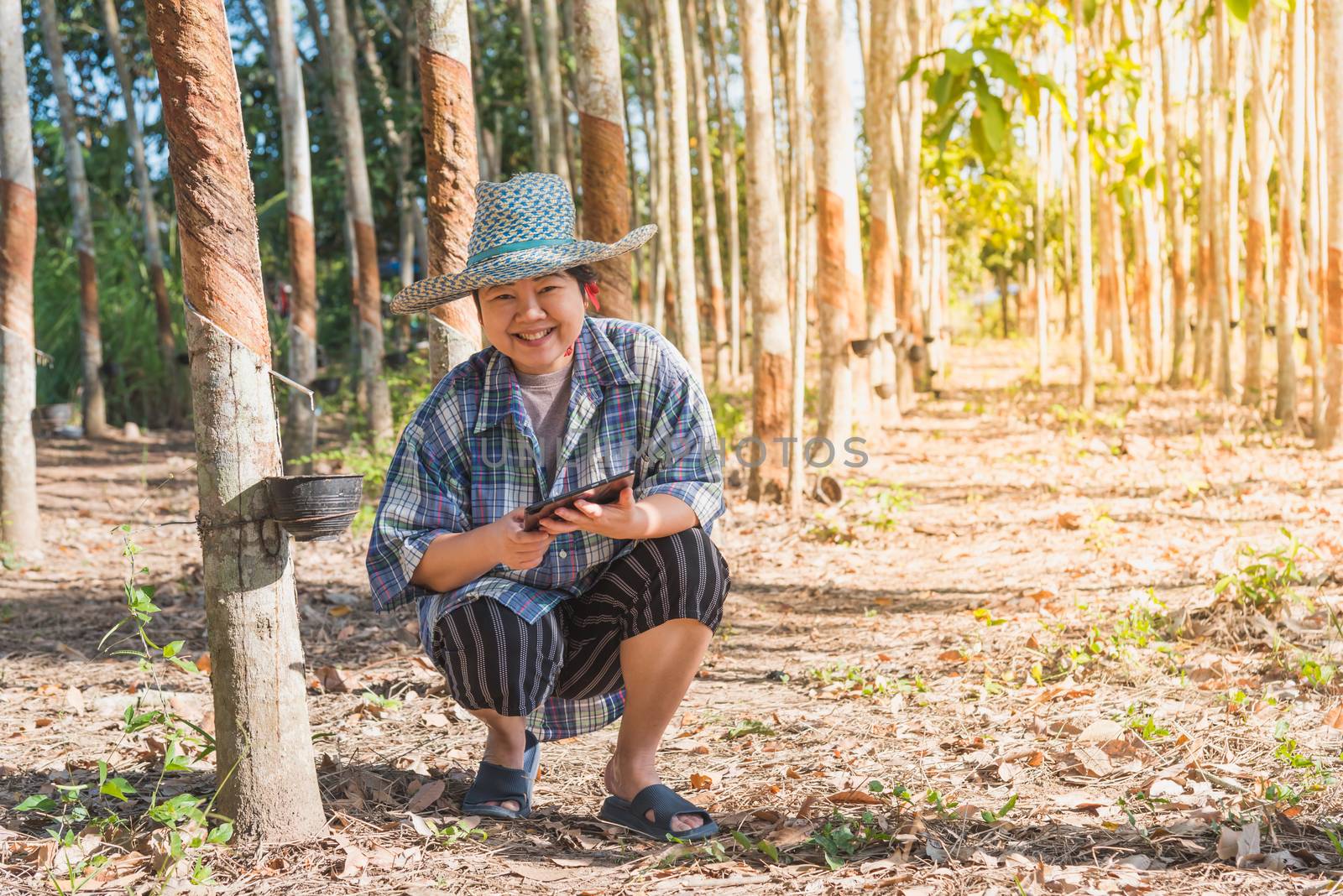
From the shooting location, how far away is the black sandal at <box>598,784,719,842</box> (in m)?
2.66

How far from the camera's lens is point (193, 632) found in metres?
4.82

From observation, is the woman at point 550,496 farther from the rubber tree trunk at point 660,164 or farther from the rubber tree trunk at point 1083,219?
the rubber tree trunk at point 660,164

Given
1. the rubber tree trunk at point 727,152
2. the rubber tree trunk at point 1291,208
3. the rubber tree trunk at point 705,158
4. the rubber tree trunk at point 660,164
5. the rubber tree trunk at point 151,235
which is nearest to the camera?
the rubber tree trunk at point 1291,208

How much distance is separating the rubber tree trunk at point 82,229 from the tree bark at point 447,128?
674 cm

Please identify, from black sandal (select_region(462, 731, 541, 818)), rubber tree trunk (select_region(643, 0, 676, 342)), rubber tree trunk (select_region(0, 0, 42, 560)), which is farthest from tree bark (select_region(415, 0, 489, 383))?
rubber tree trunk (select_region(643, 0, 676, 342))

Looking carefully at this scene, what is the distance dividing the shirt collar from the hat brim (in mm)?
184

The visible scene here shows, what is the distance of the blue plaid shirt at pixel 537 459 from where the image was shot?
108 inches

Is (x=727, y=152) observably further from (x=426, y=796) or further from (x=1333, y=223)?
(x=426, y=796)

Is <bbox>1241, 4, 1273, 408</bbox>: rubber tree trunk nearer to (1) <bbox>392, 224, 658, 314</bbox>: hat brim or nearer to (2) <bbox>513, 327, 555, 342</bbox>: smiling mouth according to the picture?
(1) <bbox>392, 224, 658, 314</bbox>: hat brim

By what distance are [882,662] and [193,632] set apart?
264cm

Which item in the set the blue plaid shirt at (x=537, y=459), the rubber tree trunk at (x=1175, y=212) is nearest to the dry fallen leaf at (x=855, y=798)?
the blue plaid shirt at (x=537, y=459)

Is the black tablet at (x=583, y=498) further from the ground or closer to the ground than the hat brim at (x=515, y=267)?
closer to the ground

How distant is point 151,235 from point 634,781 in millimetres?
11179

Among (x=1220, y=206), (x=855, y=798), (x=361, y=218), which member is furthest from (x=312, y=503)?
(x=1220, y=206)
